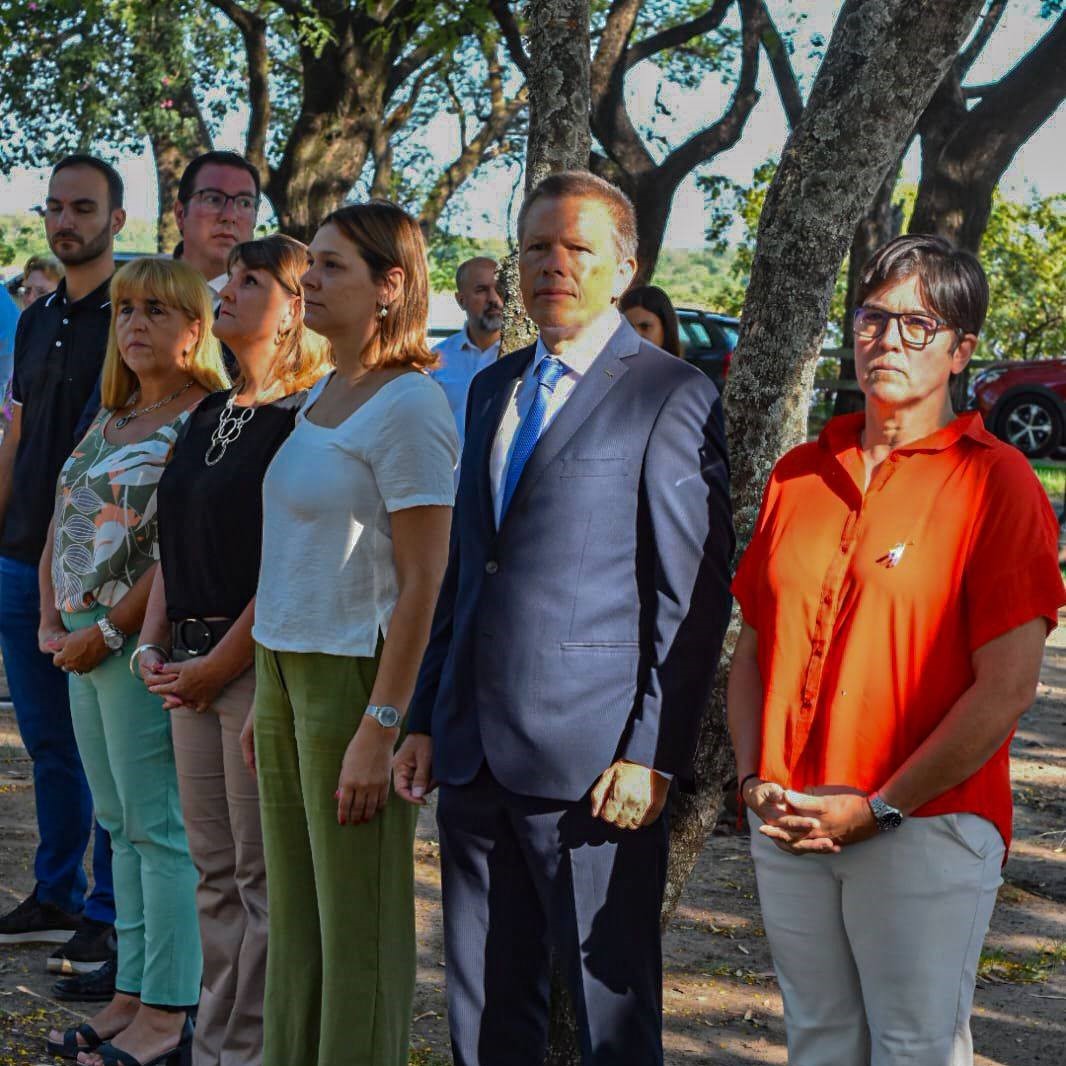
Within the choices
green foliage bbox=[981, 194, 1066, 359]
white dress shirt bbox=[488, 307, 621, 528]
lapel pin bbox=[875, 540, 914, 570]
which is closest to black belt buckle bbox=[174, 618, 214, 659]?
white dress shirt bbox=[488, 307, 621, 528]

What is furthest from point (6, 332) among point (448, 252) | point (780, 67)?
point (448, 252)

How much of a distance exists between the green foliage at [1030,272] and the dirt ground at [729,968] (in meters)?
31.7

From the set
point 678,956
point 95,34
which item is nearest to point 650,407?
point 678,956

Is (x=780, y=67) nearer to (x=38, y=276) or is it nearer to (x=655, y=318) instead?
(x=38, y=276)

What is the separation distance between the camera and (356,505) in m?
3.61

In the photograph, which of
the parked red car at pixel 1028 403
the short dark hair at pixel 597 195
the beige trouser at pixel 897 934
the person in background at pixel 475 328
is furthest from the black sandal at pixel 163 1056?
the parked red car at pixel 1028 403

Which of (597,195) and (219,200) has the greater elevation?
(219,200)

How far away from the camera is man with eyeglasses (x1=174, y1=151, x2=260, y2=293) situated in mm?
5461

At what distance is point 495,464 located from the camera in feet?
11.0

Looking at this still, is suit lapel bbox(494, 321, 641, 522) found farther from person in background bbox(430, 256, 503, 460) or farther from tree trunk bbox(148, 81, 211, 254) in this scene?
tree trunk bbox(148, 81, 211, 254)

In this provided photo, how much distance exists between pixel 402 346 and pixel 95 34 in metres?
22.1

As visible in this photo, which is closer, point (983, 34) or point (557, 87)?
point (557, 87)

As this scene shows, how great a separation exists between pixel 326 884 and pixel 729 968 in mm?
2114

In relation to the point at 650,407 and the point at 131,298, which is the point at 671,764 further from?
the point at 131,298
